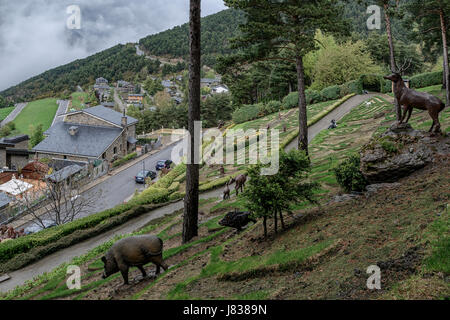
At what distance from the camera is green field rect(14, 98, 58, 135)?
105988 mm

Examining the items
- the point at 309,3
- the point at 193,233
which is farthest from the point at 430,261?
the point at 309,3

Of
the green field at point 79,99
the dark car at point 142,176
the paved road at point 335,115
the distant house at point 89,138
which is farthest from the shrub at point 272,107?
the green field at point 79,99

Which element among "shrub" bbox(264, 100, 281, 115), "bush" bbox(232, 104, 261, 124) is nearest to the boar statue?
"bush" bbox(232, 104, 261, 124)

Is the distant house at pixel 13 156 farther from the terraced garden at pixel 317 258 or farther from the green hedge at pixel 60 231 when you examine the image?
the terraced garden at pixel 317 258

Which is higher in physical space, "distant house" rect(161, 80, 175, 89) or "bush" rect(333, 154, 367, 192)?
"distant house" rect(161, 80, 175, 89)

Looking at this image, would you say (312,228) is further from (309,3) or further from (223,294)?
(309,3)

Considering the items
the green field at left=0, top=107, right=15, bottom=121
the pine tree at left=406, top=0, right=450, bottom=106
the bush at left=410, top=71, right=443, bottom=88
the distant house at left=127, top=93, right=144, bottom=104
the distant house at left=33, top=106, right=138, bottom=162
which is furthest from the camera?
the distant house at left=127, top=93, right=144, bottom=104

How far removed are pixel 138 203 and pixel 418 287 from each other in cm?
2140

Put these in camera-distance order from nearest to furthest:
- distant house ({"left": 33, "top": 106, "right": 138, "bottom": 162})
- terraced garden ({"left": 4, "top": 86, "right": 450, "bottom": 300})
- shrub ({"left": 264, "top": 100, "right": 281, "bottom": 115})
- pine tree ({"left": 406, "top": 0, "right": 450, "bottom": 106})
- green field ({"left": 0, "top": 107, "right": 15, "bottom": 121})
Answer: terraced garden ({"left": 4, "top": 86, "right": 450, "bottom": 300})
pine tree ({"left": 406, "top": 0, "right": 450, "bottom": 106})
distant house ({"left": 33, "top": 106, "right": 138, "bottom": 162})
shrub ({"left": 264, "top": 100, "right": 281, "bottom": 115})
green field ({"left": 0, "top": 107, "right": 15, "bottom": 121})

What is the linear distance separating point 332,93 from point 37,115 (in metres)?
108

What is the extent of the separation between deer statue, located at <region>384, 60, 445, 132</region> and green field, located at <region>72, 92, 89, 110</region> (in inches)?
5091

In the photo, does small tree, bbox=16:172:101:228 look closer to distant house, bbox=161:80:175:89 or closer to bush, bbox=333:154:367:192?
bush, bbox=333:154:367:192

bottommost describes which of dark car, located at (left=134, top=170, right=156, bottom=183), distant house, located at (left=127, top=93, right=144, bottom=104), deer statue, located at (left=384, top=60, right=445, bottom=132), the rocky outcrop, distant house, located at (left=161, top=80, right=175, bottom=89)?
dark car, located at (left=134, top=170, right=156, bottom=183)

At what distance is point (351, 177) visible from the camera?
12.3 meters
